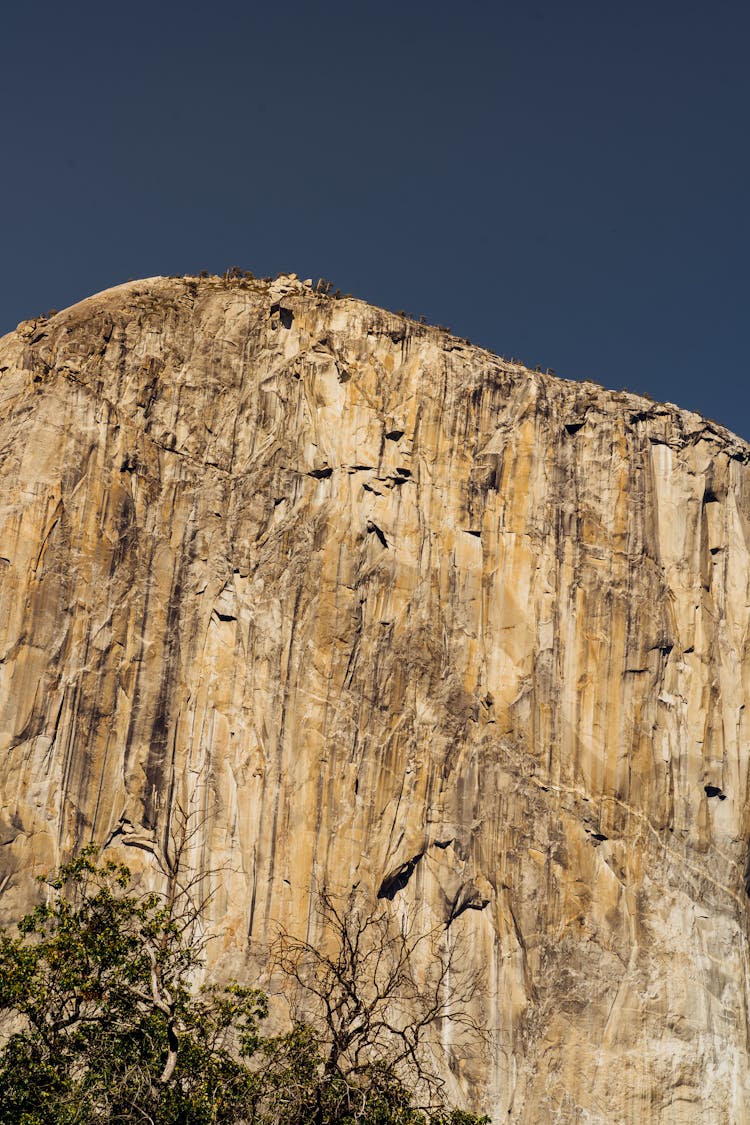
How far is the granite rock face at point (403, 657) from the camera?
4381 centimetres

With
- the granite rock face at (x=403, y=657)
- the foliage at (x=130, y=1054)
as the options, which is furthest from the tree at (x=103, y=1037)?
the granite rock face at (x=403, y=657)

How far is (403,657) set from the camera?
154ft

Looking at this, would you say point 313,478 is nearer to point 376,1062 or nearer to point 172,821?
point 172,821

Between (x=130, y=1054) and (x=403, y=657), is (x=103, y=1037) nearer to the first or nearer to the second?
(x=130, y=1054)

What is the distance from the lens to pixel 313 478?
47.8 m

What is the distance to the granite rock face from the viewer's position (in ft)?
144

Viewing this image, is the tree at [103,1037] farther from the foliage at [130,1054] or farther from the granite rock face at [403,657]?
the granite rock face at [403,657]

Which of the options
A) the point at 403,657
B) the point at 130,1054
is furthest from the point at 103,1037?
the point at 403,657

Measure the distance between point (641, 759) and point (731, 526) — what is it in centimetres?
1017

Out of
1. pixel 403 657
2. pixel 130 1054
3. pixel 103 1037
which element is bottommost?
pixel 130 1054

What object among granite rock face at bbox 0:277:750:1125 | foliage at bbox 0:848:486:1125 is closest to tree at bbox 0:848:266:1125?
foliage at bbox 0:848:486:1125

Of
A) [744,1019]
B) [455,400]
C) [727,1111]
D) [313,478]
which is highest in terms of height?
[455,400]

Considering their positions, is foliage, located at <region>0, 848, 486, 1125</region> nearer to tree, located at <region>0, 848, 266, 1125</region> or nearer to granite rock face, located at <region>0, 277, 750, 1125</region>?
tree, located at <region>0, 848, 266, 1125</region>

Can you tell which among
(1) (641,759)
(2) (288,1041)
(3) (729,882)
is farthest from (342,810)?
(2) (288,1041)
